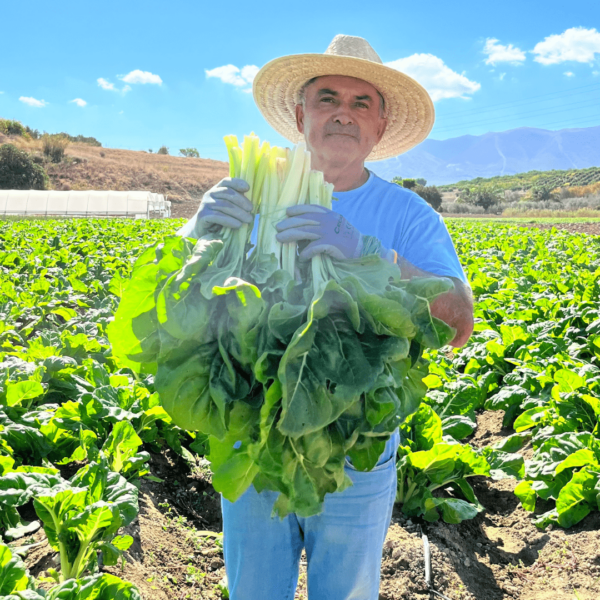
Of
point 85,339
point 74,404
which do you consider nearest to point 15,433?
point 74,404

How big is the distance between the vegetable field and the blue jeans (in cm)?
46

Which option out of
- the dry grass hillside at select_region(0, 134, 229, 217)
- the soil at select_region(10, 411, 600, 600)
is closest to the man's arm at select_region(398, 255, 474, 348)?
the soil at select_region(10, 411, 600, 600)

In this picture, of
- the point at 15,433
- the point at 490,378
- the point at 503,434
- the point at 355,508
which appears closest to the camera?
the point at 355,508

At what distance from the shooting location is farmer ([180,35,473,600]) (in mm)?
1660

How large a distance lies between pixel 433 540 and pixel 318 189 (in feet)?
9.38

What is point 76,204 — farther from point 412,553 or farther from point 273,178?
point 273,178

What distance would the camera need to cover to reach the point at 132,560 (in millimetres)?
2842

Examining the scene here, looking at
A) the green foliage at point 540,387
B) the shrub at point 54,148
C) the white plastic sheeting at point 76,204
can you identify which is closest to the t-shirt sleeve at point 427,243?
the green foliage at point 540,387

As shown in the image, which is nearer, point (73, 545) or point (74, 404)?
point (73, 545)

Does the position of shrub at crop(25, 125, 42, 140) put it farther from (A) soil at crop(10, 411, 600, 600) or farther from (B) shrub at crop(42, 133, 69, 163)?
(A) soil at crop(10, 411, 600, 600)

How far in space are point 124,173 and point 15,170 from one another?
46.0 feet

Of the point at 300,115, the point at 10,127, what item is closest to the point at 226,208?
the point at 300,115

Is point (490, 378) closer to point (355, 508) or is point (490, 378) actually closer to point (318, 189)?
point (355, 508)

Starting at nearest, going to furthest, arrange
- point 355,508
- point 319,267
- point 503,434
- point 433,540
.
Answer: point 319,267
point 355,508
point 433,540
point 503,434
